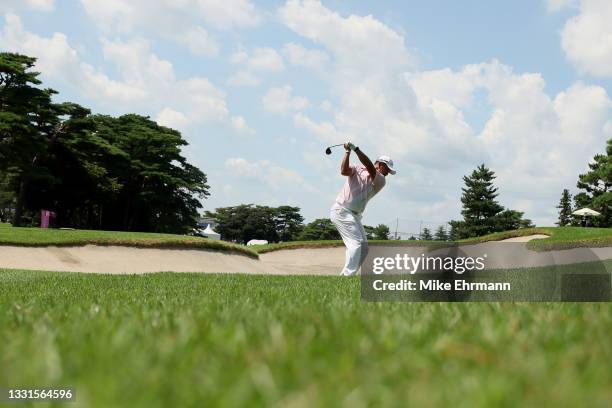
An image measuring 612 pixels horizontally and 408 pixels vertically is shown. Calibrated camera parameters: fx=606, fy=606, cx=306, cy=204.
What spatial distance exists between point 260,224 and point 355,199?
92.8m

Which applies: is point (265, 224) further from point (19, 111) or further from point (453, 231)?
point (19, 111)

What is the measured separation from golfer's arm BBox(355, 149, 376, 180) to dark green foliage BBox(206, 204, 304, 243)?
91234 mm

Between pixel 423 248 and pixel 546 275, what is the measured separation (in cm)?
172

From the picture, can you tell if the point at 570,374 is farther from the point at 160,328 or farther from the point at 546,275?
the point at 546,275

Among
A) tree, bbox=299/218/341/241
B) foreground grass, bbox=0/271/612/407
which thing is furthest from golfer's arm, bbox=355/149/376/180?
tree, bbox=299/218/341/241

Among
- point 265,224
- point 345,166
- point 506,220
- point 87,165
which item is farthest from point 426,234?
point 345,166

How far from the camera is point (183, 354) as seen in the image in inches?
85.7

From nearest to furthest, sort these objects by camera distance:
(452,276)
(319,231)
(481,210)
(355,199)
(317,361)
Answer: (317,361), (452,276), (355,199), (481,210), (319,231)

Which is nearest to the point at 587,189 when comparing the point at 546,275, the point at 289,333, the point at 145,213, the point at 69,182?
the point at 145,213

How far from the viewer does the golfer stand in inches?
494

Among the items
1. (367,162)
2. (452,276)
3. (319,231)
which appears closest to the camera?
(452,276)

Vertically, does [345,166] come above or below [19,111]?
below

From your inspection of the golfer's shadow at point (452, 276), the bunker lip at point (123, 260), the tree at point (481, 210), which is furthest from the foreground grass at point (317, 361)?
the tree at point (481, 210)

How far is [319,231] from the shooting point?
99750mm
